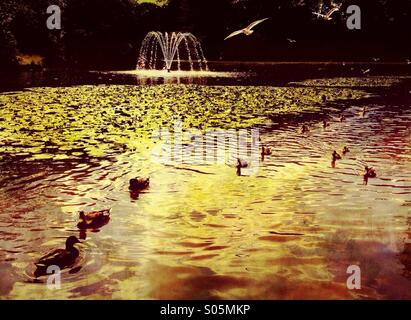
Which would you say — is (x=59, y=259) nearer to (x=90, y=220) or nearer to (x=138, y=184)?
(x=90, y=220)

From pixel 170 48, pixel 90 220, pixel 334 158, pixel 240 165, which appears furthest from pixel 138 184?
pixel 170 48

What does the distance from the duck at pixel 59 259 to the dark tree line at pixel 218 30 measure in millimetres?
41299

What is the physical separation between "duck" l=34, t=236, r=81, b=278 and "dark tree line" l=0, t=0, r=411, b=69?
135ft

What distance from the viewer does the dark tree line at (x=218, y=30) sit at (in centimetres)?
4731

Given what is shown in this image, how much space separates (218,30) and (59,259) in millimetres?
51531

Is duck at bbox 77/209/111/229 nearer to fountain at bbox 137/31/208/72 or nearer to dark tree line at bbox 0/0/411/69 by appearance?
dark tree line at bbox 0/0/411/69

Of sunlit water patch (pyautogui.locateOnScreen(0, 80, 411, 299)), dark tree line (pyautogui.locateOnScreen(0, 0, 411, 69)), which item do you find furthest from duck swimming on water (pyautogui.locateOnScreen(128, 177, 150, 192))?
dark tree line (pyautogui.locateOnScreen(0, 0, 411, 69))

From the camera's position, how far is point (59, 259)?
5.25 metres

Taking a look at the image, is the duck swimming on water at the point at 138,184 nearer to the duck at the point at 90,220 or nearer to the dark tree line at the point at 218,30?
the duck at the point at 90,220

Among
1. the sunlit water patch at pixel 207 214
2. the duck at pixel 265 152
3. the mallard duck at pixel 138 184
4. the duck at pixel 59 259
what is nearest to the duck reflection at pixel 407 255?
the sunlit water patch at pixel 207 214

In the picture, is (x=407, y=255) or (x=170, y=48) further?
(x=170, y=48)

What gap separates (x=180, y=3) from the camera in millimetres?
56000
